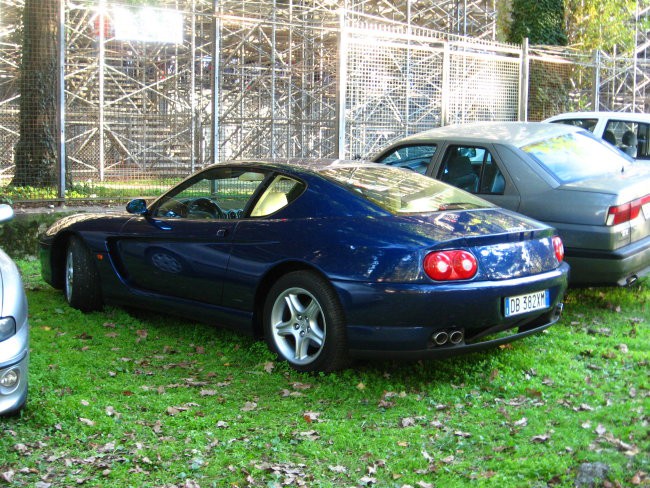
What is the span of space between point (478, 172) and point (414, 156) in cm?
85

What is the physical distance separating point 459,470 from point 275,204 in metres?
2.53

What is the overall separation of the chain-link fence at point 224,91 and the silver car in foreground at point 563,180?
4916 mm

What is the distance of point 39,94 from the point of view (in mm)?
11750

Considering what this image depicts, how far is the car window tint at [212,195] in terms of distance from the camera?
6.38 m

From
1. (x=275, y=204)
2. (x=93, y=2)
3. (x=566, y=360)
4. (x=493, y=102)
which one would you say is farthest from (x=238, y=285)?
(x=493, y=102)

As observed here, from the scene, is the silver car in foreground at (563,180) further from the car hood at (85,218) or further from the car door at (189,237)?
the car hood at (85,218)

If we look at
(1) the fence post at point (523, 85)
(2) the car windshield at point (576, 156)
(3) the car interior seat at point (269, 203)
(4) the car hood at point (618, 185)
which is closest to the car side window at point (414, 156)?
(2) the car windshield at point (576, 156)

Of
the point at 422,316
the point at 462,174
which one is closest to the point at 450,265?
the point at 422,316

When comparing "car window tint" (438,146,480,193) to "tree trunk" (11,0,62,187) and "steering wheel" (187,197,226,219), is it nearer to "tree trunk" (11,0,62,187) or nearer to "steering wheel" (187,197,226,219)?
"steering wheel" (187,197,226,219)

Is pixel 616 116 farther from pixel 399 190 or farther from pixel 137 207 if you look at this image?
pixel 137 207

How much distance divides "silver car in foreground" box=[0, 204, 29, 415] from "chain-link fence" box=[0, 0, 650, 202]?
21.8 ft

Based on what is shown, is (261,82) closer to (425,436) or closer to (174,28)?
(174,28)

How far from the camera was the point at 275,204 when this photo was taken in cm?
608

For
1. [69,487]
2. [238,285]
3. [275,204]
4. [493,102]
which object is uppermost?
[493,102]
